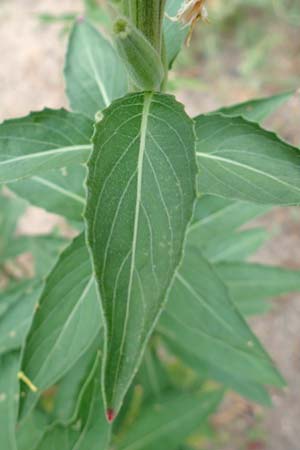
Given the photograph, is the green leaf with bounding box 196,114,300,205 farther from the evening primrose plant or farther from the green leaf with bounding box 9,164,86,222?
the green leaf with bounding box 9,164,86,222

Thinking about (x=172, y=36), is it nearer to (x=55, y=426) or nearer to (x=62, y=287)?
(x=62, y=287)

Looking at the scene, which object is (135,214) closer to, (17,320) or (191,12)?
(191,12)

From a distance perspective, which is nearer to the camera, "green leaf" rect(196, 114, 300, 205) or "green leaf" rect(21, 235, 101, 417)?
"green leaf" rect(196, 114, 300, 205)

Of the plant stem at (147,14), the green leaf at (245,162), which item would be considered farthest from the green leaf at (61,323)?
the plant stem at (147,14)

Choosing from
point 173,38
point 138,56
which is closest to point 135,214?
point 138,56

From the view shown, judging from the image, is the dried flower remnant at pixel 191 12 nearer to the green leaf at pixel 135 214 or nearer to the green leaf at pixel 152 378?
the green leaf at pixel 135 214

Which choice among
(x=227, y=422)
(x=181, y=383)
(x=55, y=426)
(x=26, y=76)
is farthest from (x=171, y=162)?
(x=26, y=76)

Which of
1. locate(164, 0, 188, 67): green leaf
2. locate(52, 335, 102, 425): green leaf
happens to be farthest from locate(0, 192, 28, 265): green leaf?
locate(164, 0, 188, 67): green leaf
